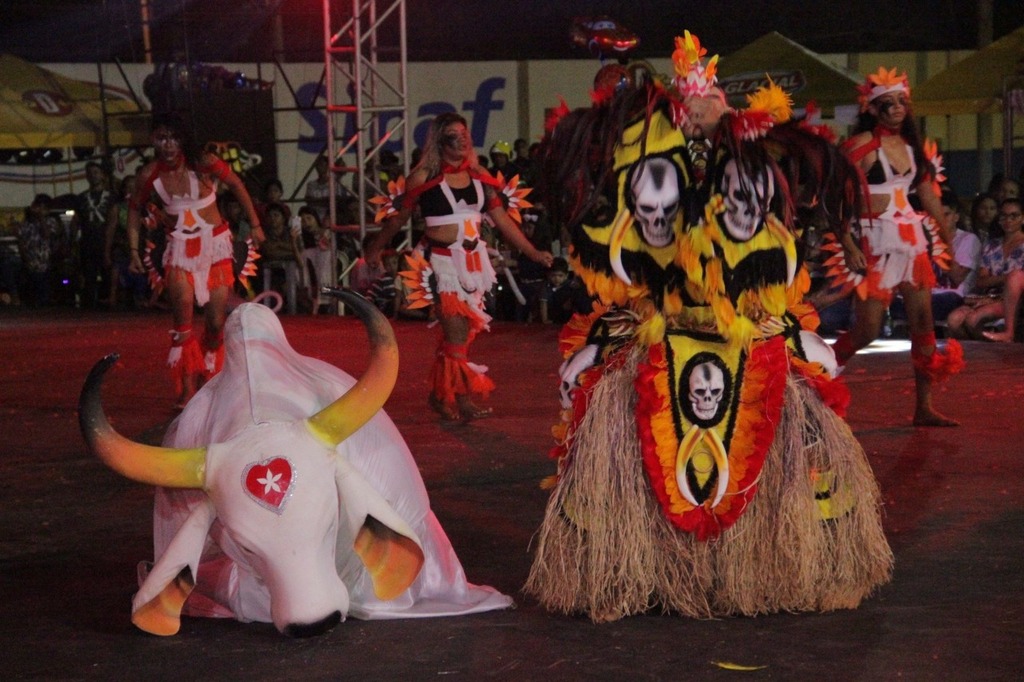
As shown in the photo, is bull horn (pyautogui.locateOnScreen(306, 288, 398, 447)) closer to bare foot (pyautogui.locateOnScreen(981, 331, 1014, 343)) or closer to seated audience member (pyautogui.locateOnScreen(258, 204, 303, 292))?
bare foot (pyautogui.locateOnScreen(981, 331, 1014, 343))

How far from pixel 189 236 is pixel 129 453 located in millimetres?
4977

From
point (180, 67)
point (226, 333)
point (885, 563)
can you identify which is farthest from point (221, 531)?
point (180, 67)

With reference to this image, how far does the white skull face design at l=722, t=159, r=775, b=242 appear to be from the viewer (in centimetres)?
389

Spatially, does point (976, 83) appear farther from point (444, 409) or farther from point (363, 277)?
point (444, 409)

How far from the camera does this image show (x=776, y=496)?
3.98 metres

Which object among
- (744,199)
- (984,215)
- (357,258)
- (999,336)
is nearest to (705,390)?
(744,199)

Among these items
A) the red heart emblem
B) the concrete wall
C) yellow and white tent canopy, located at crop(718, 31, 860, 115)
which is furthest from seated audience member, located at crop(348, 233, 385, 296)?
the red heart emblem

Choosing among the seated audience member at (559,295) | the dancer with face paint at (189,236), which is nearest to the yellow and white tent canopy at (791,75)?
the seated audience member at (559,295)

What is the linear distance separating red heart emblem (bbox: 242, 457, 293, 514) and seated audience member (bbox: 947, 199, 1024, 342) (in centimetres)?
838

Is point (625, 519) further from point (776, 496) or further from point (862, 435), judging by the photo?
point (862, 435)

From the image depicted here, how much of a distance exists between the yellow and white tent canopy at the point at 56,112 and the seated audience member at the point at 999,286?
430 inches

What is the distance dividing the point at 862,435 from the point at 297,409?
3.87 meters

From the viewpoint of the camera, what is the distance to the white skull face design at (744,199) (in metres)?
3.89

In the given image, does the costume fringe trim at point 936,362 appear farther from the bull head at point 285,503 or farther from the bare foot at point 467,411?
the bull head at point 285,503
